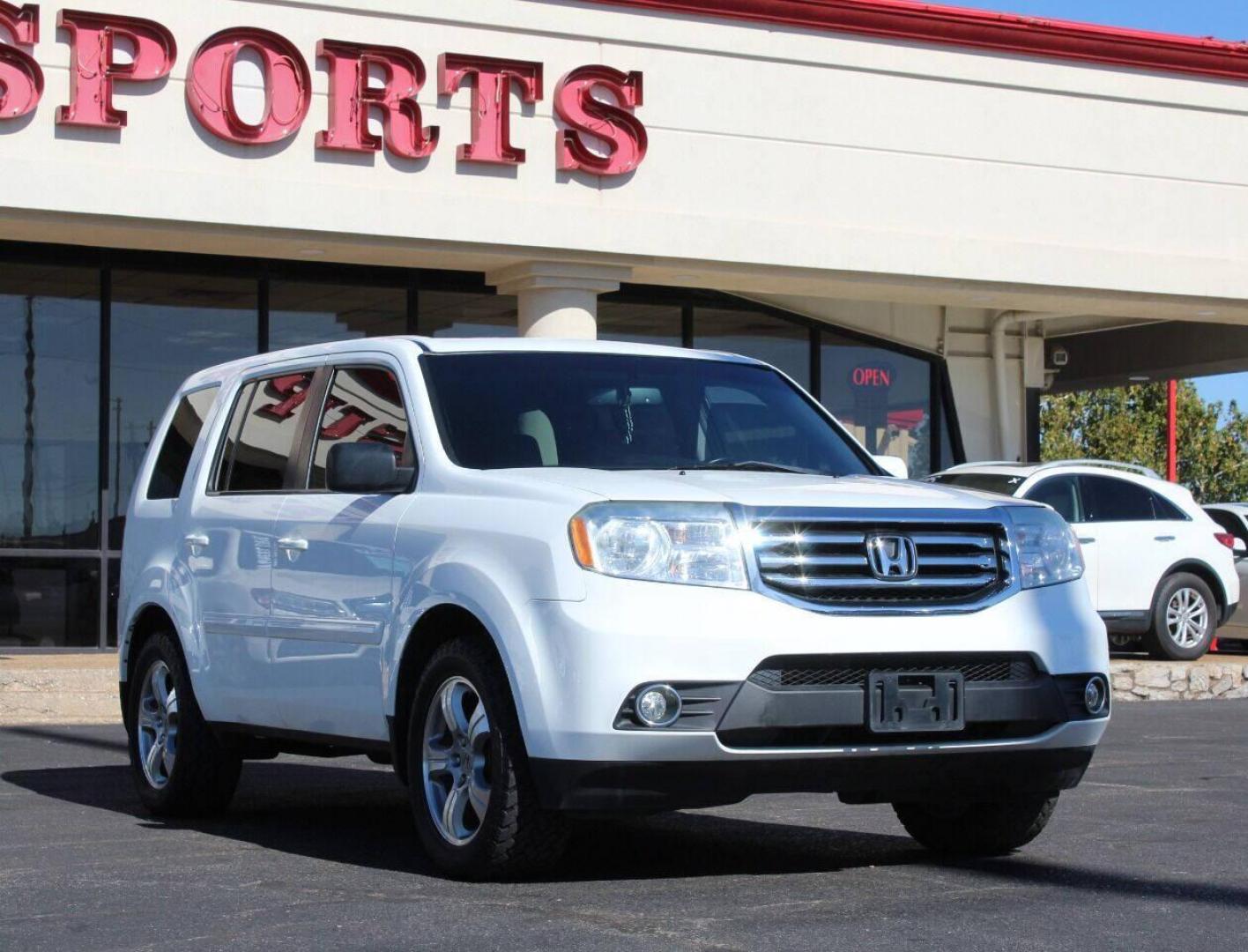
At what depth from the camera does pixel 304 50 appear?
645 inches

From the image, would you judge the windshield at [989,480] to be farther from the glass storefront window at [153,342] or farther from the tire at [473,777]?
the tire at [473,777]

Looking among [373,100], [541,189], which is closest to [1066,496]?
[541,189]

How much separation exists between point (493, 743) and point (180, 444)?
11.0ft

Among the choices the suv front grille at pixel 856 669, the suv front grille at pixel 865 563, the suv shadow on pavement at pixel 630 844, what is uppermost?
the suv front grille at pixel 865 563

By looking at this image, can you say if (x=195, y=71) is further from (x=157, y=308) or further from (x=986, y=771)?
(x=986, y=771)

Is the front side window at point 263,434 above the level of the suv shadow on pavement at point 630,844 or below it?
above

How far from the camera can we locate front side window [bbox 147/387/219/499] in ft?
29.4

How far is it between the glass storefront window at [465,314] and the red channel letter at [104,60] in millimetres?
4401

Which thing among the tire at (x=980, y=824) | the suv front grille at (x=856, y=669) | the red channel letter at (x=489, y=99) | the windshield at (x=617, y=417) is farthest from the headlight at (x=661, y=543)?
the red channel letter at (x=489, y=99)

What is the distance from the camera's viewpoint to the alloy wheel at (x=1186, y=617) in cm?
1794

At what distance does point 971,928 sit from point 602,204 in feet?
40.6

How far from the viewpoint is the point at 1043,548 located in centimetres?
670


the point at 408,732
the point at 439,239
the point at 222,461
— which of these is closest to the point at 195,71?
the point at 439,239

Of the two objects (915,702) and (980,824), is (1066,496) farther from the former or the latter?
(915,702)
